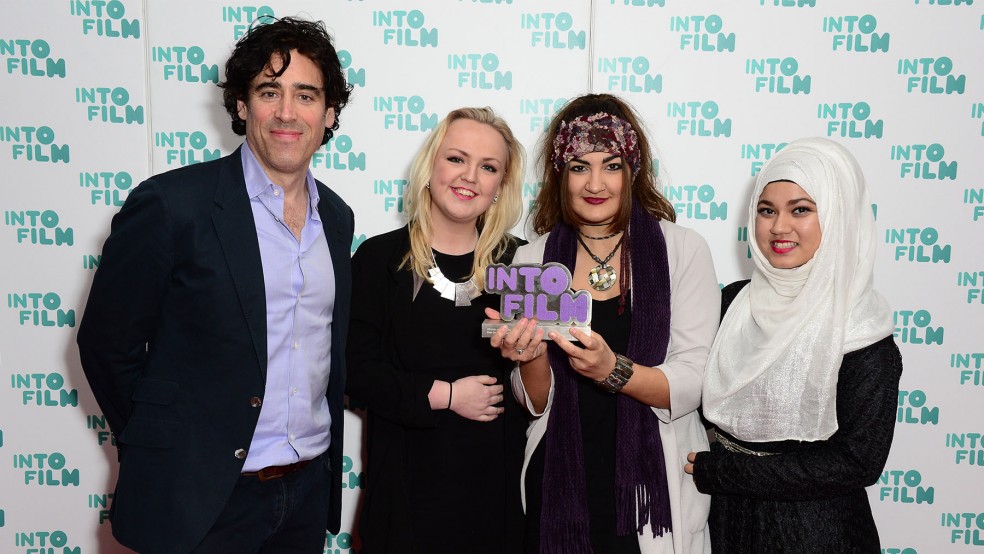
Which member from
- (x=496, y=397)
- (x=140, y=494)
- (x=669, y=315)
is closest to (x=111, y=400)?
(x=140, y=494)

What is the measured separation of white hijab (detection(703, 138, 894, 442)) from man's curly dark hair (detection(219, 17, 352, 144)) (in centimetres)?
135

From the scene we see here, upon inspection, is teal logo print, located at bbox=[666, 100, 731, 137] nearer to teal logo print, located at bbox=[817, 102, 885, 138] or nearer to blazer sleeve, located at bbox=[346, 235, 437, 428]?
teal logo print, located at bbox=[817, 102, 885, 138]

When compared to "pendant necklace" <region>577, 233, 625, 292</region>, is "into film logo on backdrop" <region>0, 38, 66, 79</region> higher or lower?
higher

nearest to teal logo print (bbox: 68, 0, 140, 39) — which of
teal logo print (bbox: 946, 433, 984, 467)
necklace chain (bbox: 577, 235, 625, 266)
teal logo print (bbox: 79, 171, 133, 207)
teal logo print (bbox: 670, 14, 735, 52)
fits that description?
teal logo print (bbox: 79, 171, 133, 207)

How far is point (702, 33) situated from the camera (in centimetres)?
277

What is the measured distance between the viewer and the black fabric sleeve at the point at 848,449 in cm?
171

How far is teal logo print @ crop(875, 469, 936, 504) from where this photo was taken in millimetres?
2918

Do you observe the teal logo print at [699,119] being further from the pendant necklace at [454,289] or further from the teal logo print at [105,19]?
the teal logo print at [105,19]

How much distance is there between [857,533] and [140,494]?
1932mm

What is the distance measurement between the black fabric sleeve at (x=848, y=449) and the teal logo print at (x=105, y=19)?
9.43 feet

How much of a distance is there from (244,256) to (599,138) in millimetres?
1100

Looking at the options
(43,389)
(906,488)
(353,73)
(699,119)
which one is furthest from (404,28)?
(906,488)

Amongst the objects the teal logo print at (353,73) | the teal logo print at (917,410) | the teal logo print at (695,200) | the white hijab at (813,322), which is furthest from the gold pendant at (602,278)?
the teal logo print at (917,410)

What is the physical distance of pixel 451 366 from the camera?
2115 millimetres
